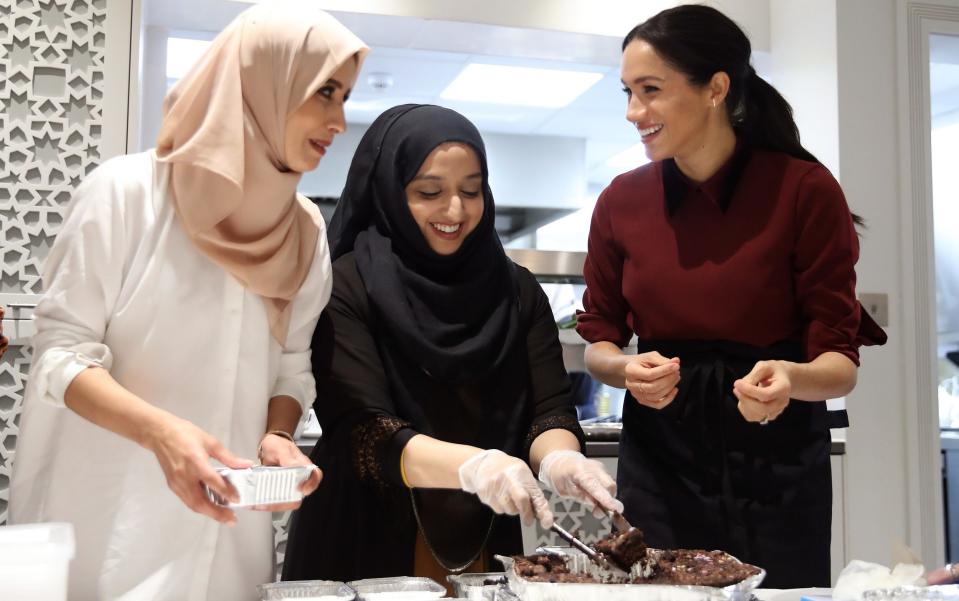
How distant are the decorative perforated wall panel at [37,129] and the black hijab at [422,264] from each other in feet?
4.03

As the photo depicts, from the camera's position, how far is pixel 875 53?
311 centimetres

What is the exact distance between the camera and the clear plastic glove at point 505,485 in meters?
1.47

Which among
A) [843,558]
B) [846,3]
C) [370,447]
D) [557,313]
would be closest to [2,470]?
[370,447]

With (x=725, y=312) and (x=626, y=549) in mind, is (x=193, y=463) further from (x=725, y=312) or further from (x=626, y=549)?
(x=725, y=312)

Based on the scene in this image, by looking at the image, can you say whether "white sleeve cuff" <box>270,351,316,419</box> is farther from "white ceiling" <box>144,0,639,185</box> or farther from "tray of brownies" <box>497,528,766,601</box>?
"white ceiling" <box>144,0,639,185</box>

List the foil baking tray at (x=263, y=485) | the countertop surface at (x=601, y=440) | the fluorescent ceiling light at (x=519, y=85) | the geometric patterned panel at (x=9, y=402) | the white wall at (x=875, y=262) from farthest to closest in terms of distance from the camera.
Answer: the fluorescent ceiling light at (x=519, y=85) < the white wall at (x=875, y=262) < the countertop surface at (x=601, y=440) < the geometric patterned panel at (x=9, y=402) < the foil baking tray at (x=263, y=485)

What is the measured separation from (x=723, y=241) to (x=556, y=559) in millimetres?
773

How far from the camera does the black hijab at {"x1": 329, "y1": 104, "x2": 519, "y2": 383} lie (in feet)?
5.65

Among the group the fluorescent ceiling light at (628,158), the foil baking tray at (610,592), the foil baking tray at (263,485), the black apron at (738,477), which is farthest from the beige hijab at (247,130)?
the fluorescent ceiling light at (628,158)

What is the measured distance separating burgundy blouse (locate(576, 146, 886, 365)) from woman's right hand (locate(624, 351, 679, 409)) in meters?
0.16

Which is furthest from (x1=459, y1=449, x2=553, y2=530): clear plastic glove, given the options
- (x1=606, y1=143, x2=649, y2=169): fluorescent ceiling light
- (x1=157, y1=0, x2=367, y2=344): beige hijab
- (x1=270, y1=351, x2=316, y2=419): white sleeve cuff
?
(x1=606, y1=143, x2=649, y2=169): fluorescent ceiling light

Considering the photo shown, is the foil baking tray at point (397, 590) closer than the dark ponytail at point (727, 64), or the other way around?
the foil baking tray at point (397, 590)

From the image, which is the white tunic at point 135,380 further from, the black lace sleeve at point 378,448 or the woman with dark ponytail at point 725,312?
the woman with dark ponytail at point 725,312

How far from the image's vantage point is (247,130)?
4.91 feet
